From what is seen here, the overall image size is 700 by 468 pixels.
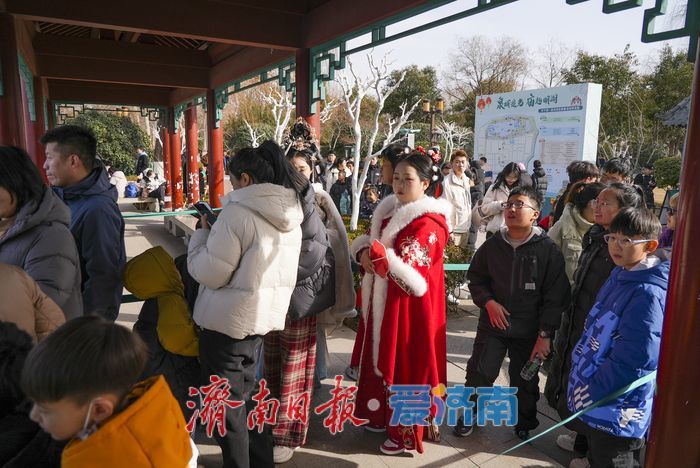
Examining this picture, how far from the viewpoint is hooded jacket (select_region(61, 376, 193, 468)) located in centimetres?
101

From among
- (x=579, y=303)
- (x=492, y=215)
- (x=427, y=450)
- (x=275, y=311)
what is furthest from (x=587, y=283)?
(x=492, y=215)

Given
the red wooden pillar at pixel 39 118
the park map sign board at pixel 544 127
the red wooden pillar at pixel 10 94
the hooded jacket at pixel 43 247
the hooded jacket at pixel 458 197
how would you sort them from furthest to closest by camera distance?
the park map sign board at pixel 544 127, the red wooden pillar at pixel 39 118, the hooded jacket at pixel 458 197, the red wooden pillar at pixel 10 94, the hooded jacket at pixel 43 247

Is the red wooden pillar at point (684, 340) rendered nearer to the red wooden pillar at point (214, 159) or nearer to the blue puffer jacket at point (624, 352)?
the blue puffer jacket at point (624, 352)

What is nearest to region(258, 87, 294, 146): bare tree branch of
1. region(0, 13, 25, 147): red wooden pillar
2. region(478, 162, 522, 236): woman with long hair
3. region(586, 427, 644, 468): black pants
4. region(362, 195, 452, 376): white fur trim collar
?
region(478, 162, 522, 236): woman with long hair

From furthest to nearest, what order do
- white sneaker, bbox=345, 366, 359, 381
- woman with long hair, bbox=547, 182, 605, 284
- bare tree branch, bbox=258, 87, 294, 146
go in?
bare tree branch, bbox=258, 87, 294, 146 → white sneaker, bbox=345, 366, 359, 381 → woman with long hair, bbox=547, 182, 605, 284

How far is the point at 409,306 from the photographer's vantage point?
2.53 metres

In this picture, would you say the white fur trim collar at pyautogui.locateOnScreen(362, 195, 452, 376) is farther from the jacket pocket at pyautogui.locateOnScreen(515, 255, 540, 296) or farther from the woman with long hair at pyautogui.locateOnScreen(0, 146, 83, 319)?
the woman with long hair at pyautogui.locateOnScreen(0, 146, 83, 319)

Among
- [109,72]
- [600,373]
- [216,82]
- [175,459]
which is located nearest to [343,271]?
[600,373]

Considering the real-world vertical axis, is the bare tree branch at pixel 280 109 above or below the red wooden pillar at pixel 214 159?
above

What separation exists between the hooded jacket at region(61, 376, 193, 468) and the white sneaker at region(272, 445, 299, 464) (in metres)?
1.46

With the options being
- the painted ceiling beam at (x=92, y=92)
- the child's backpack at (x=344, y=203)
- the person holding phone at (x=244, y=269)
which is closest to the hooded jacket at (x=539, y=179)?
the child's backpack at (x=344, y=203)

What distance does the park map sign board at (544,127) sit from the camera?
10617mm

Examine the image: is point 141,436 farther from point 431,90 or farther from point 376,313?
point 431,90

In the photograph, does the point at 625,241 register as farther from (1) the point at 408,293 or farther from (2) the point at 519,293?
(1) the point at 408,293
